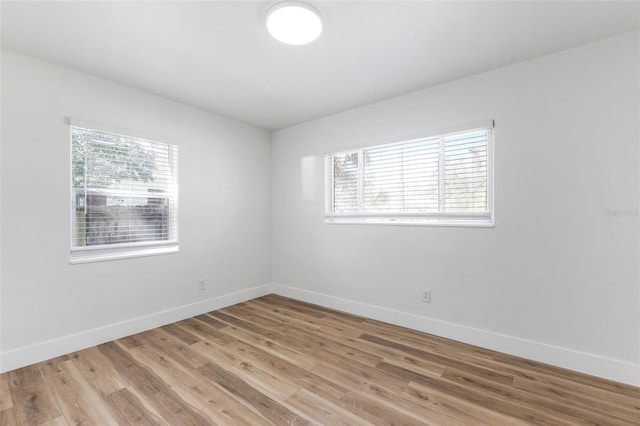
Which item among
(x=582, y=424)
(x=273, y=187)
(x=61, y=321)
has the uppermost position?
(x=273, y=187)

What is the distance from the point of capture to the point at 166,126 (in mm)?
3248

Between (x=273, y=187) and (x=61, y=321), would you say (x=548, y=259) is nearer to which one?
(x=273, y=187)

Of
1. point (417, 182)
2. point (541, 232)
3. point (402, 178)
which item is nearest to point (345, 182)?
point (402, 178)

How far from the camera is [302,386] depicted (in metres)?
2.06

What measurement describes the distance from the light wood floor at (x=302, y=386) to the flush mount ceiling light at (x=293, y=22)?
2.45m

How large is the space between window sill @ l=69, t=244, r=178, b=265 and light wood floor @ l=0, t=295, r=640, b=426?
31.4 inches

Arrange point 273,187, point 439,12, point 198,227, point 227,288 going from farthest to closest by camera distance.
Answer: point 273,187 < point 227,288 < point 198,227 < point 439,12

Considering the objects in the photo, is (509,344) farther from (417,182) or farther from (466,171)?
(417,182)

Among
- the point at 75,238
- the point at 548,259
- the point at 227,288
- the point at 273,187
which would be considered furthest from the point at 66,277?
the point at 548,259

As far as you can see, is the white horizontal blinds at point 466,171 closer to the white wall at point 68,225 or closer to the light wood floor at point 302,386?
the light wood floor at point 302,386

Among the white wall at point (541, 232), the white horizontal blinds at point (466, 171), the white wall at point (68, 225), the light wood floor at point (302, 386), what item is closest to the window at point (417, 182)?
the white horizontal blinds at point (466, 171)

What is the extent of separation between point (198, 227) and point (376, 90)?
259 centimetres

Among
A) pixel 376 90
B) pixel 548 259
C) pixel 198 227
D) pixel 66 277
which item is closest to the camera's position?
pixel 548 259

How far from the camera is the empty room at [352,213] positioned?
6.22 ft
